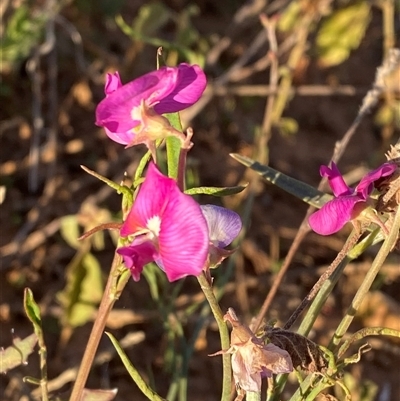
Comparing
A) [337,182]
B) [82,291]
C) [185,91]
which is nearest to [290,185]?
[337,182]

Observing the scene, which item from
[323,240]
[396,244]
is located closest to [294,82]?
[323,240]

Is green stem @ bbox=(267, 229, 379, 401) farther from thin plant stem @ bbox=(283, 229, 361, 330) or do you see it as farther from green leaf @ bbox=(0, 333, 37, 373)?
green leaf @ bbox=(0, 333, 37, 373)

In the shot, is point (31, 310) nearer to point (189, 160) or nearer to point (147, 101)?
point (147, 101)

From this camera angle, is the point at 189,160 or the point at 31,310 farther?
Result: the point at 189,160

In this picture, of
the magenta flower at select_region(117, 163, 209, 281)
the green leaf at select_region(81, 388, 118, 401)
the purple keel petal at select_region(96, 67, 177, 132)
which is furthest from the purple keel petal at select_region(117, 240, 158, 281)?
the green leaf at select_region(81, 388, 118, 401)

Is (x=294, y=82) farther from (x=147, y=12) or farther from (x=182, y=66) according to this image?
(x=182, y=66)

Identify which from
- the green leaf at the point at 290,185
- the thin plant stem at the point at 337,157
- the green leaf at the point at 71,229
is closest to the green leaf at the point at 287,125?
the green leaf at the point at 71,229

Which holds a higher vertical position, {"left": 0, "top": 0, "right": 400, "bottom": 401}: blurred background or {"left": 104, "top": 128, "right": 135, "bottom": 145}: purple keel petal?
{"left": 104, "top": 128, "right": 135, "bottom": 145}: purple keel petal
